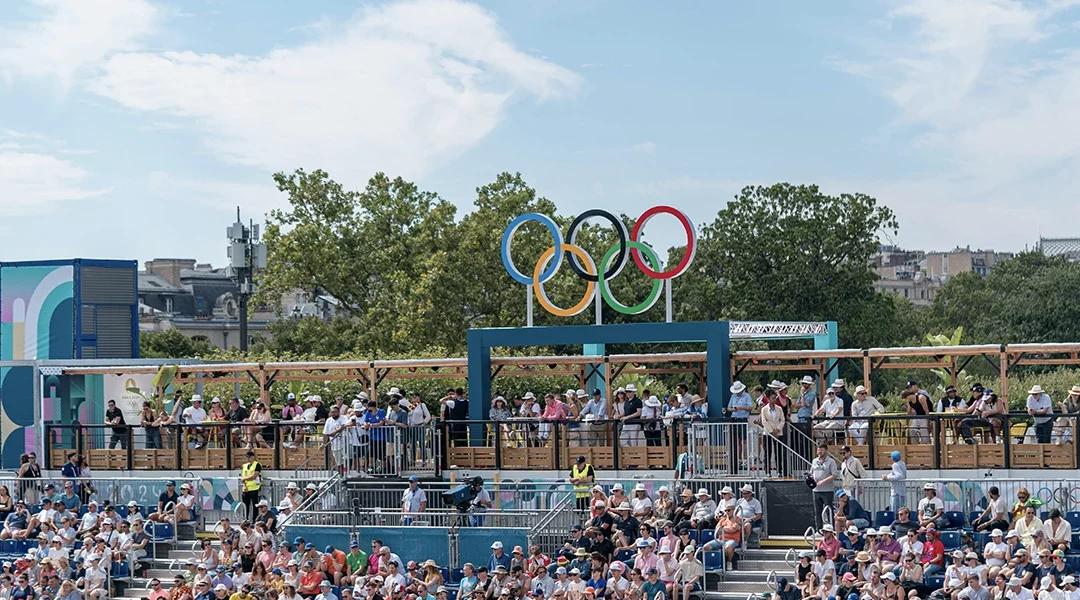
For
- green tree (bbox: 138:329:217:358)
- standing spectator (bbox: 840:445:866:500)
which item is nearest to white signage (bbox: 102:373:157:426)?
standing spectator (bbox: 840:445:866:500)

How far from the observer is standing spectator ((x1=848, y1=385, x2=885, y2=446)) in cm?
2356

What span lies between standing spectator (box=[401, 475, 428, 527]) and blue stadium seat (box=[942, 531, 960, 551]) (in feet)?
27.5

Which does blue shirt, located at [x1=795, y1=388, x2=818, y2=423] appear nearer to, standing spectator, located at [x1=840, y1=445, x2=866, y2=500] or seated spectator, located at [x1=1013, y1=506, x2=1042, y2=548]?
standing spectator, located at [x1=840, y1=445, x2=866, y2=500]

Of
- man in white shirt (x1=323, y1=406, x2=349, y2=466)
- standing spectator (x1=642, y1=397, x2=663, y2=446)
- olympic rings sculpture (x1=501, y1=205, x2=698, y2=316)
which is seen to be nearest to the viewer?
standing spectator (x1=642, y1=397, x2=663, y2=446)

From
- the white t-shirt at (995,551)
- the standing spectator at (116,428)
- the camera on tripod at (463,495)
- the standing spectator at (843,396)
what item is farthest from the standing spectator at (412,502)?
the white t-shirt at (995,551)

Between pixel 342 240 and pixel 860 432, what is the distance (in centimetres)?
4019

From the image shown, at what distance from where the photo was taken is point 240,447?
28453 millimetres

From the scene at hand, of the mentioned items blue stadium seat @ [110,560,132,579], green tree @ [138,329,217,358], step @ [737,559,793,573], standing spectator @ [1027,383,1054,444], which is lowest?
blue stadium seat @ [110,560,132,579]

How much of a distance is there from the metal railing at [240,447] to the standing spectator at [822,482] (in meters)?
7.33

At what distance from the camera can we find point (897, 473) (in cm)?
2188

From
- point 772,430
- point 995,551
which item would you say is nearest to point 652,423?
point 772,430

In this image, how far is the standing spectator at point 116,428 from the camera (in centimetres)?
2928

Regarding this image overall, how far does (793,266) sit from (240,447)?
4228cm

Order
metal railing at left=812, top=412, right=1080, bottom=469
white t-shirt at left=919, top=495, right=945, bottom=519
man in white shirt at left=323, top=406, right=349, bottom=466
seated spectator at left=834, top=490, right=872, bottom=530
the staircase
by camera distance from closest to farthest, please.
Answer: the staircase → white t-shirt at left=919, top=495, right=945, bottom=519 → seated spectator at left=834, top=490, right=872, bottom=530 → metal railing at left=812, top=412, right=1080, bottom=469 → man in white shirt at left=323, top=406, right=349, bottom=466
